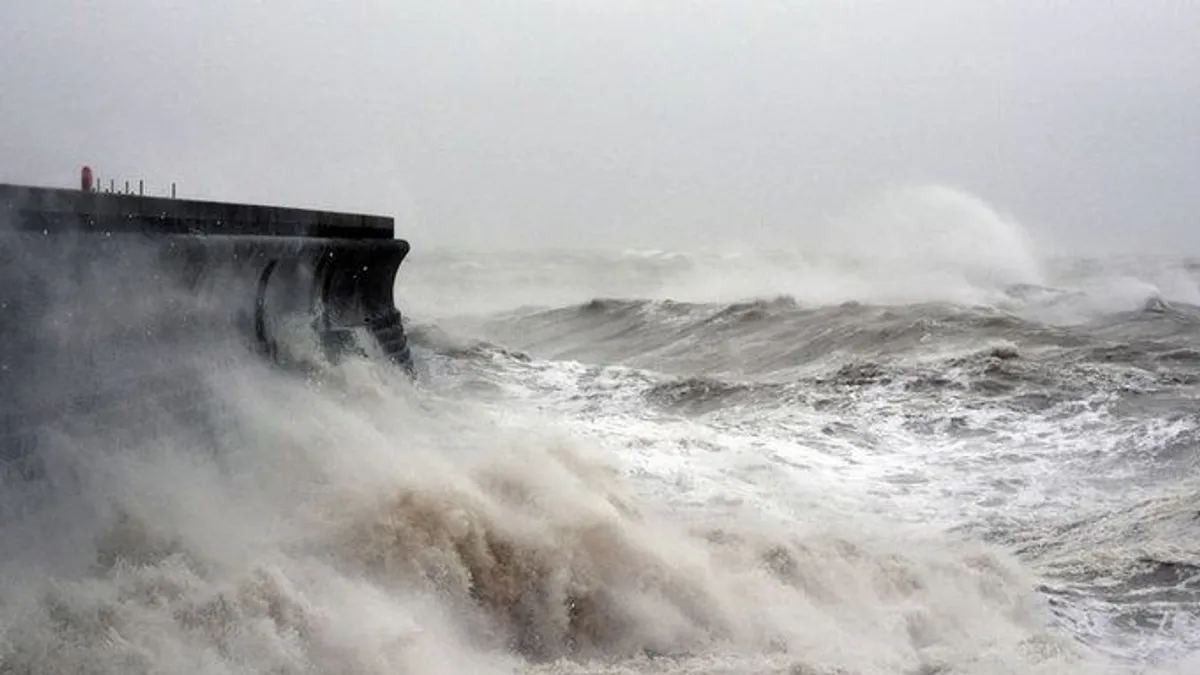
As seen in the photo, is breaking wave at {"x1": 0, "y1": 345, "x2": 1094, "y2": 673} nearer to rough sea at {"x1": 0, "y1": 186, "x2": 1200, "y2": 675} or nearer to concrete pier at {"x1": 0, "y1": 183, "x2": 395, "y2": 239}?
rough sea at {"x1": 0, "y1": 186, "x2": 1200, "y2": 675}

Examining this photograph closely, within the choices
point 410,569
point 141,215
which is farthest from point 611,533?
point 141,215

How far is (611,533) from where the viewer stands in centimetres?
466

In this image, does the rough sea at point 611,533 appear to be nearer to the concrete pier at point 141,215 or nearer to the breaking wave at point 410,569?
the breaking wave at point 410,569

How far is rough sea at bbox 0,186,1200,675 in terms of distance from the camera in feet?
11.3

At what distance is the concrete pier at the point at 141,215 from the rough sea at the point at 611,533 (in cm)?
69

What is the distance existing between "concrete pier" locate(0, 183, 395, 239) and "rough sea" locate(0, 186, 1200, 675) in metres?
0.69

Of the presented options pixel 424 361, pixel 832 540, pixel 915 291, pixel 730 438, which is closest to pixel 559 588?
pixel 832 540

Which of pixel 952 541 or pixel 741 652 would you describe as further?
pixel 952 541

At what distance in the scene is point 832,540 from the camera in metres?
5.41

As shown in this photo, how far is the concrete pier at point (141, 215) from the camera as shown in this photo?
3.64 meters

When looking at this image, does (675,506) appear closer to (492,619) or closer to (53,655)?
(492,619)

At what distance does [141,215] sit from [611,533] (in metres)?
2.41

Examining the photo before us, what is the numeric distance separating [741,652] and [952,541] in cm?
230

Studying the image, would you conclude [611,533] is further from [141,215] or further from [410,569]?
[141,215]
